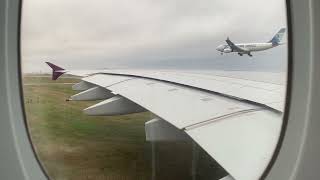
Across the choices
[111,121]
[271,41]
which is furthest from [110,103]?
[271,41]

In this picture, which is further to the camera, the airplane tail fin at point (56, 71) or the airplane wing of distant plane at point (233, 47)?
the airplane tail fin at point (56, 71)

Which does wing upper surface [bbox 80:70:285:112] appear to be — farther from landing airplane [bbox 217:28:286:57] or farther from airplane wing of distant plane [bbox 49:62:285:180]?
landing airplane [bbox 217:28:286:57]

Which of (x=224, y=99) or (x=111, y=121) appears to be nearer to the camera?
(x=224, y=99)

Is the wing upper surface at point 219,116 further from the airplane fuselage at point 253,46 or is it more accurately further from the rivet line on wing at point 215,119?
the airplane fuselage at point 253,46

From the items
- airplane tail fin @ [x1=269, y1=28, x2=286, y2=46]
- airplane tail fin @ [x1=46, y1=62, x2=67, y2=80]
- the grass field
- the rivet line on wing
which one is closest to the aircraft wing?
airplane tail fin @ [x1=269, y1=28, x2=286, y2=46]

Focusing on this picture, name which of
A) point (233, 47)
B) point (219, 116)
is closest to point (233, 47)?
point (233, 47)

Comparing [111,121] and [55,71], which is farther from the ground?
[55,71]

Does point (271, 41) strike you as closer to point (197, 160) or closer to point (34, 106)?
point (197, 160)

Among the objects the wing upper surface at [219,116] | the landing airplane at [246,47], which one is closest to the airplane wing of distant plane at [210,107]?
the wing upper surface at [219,116]
